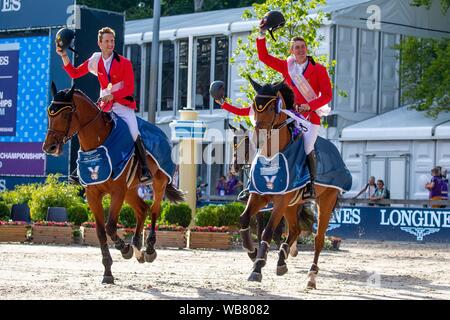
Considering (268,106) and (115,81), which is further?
(115,81)

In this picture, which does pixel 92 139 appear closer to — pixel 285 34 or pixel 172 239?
pixel 172 239

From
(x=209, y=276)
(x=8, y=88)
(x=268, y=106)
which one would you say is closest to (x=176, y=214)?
(x=8, y=88)

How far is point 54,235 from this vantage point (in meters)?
24.8

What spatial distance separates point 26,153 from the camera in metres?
31.5

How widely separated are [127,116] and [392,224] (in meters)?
15.0

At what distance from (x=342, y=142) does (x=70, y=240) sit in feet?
40.0

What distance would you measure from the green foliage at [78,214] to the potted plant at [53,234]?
0.96m

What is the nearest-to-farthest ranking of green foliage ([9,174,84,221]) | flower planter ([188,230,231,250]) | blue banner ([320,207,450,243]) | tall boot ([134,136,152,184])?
tall boot ([134,136,152,184]) < flower planter ([188,230,231,250]) < green foliage ([9,174,84,221]) < blue banner ([320,207,450,243])

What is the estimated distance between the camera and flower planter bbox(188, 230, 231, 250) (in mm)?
24219

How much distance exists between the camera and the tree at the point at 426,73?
33.7 m

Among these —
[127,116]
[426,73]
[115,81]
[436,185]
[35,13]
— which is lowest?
[436,185]

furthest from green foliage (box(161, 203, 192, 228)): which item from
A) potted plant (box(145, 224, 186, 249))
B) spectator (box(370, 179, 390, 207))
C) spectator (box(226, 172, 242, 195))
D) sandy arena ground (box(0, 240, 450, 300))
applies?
spectator (box(226, 172, 242, 195))

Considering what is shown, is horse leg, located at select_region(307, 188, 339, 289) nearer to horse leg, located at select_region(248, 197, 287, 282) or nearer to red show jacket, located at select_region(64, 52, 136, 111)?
horse leg, located at select_region(248, 197, 287, 282)

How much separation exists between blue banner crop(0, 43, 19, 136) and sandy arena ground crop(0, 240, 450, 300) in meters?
8.47
